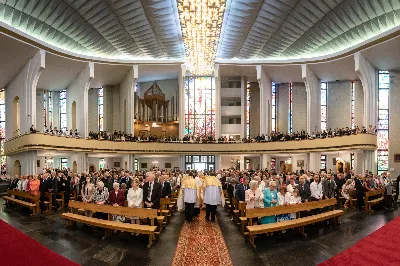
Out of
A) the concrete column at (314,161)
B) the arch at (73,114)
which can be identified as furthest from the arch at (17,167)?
the concrete column at (314,161)

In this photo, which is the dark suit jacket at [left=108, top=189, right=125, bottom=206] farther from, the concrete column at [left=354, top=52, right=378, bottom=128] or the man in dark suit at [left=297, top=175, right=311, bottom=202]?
the concrete column at [left=354, top=52, right=378, bottom=128]

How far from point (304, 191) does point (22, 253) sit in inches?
311

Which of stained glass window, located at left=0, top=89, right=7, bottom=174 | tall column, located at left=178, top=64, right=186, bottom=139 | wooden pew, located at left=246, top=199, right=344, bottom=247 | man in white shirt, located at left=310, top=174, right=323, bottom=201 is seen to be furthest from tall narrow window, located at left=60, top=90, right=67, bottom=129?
wooden pew, located at left=246, top=199, right=344, bottom=247

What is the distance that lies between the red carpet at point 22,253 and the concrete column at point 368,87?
23760mm

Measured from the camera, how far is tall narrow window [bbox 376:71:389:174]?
26.4m

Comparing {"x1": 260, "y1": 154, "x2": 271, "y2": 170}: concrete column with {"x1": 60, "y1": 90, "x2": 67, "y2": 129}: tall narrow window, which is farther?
{"x1": 60, "y1": 90, "x2": 67, "y2": 129}: tall narrow window

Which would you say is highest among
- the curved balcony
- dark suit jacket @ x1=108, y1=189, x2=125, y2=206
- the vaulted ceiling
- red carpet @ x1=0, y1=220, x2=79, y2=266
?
the vaulted ceiling

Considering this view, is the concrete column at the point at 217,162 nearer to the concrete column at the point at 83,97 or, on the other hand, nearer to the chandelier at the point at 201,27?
the chandelier at the point at 201,27

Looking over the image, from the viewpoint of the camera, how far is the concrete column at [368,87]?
2433 centimetres

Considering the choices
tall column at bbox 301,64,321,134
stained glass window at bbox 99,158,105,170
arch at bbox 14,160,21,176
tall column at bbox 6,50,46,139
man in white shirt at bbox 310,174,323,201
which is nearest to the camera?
man in white shirt at bbox 310,174,323,201

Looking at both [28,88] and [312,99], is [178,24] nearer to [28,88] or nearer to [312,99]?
[28,88]

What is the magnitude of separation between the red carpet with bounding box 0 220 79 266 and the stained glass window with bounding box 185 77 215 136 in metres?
28.0

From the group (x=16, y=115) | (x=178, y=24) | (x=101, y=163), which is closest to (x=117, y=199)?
(x=178, y=24)

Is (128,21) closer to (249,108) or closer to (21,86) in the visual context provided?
(21,86)
